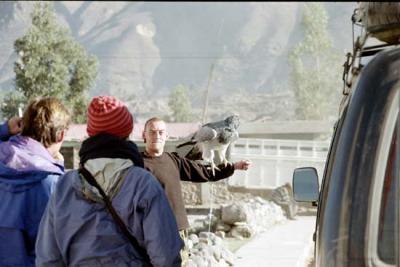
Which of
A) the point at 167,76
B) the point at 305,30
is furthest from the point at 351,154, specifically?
the point at 167,76

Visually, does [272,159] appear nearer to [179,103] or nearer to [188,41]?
[179,103]

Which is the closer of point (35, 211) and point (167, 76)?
point (35, 211)

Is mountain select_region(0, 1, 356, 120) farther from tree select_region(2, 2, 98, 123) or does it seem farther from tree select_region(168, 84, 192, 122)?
tree select_region(2, 2, 98, 123)

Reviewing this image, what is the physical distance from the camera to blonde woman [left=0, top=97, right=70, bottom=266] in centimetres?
345

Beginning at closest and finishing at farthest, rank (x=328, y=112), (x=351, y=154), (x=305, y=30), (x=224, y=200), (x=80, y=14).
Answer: (x=351, y=154) → (x=224, y=200) → (x=328, y=112) → (x=305, y=30) → (x=80, y=14)

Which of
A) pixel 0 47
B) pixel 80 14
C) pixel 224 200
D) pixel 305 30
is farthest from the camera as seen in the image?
pixel 80 14

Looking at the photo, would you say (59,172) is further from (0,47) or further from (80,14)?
(80,14)

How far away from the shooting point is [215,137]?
588 cm

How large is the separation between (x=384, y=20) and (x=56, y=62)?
2579 cm

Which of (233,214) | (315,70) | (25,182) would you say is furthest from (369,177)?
(315,70)

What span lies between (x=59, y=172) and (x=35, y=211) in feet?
0.67

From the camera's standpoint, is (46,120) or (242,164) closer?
(46,120)

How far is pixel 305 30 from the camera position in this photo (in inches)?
2611

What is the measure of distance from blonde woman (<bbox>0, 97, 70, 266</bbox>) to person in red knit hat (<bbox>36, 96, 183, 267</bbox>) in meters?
0.57
